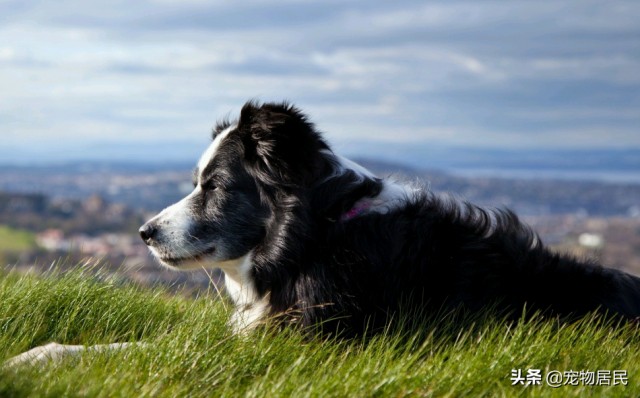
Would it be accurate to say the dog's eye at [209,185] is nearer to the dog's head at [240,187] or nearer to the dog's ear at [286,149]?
the dog's head at [240,187]

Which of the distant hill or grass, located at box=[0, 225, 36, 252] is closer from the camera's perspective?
grass, located at box=[0, 225, 36, 252]

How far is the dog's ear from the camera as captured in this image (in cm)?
522

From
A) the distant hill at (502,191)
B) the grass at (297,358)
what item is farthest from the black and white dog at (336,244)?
the distant hill at (502,191)

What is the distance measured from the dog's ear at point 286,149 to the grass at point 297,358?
3.27ft

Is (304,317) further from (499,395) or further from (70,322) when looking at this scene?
(70,322)

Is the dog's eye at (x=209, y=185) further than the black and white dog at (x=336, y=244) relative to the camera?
Yes

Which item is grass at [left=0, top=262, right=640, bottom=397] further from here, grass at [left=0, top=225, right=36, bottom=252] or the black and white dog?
grass at [left=0, top=225, right=36, bottom=252]

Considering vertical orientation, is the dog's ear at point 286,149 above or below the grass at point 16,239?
above

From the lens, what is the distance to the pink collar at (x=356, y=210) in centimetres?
511

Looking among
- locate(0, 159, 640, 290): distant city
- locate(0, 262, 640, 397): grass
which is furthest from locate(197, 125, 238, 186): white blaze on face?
locate(0, 159, 640, 290): distant city

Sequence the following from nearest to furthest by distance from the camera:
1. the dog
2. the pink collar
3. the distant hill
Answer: the dog
the pink collar
the distant hill

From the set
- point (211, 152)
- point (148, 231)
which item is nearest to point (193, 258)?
point (148, 231)

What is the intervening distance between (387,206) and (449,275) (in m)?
0.59

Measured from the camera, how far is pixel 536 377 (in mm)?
4332
